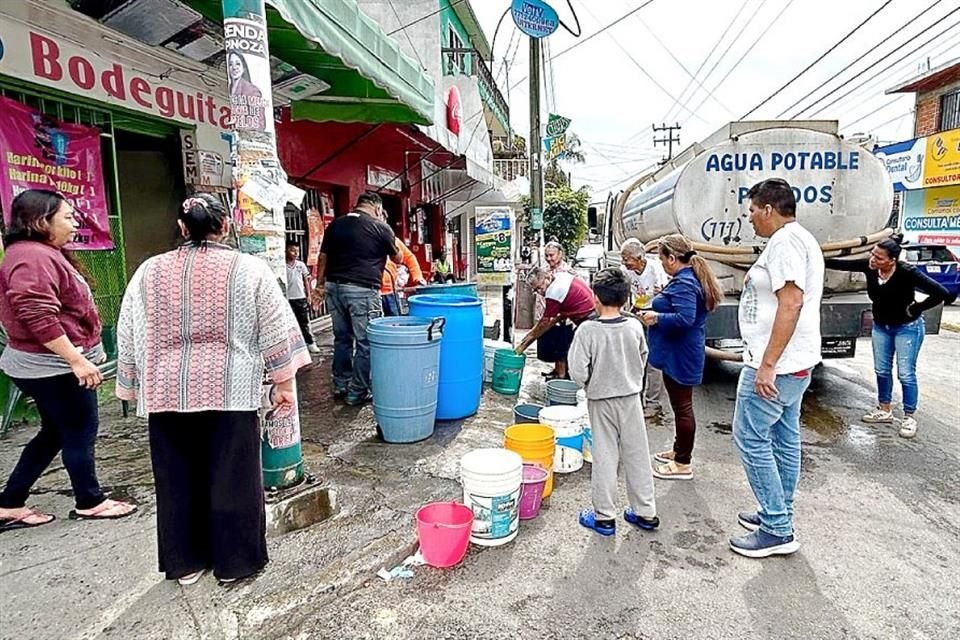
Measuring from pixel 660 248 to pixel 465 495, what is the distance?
6.80 ft

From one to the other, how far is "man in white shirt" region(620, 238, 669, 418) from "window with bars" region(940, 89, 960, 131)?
1686cm

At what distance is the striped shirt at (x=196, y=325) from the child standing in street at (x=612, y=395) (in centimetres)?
161

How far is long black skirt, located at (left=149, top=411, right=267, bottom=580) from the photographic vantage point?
2445 mm

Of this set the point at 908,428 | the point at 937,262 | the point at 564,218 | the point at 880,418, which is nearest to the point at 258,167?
the point at 908,428

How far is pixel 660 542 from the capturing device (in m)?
3.13

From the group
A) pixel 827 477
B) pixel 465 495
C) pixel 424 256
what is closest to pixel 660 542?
pixel 465 495

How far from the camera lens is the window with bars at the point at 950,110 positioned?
16864mm

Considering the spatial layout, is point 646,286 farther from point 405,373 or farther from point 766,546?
point 766,546

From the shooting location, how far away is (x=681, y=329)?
375 cm

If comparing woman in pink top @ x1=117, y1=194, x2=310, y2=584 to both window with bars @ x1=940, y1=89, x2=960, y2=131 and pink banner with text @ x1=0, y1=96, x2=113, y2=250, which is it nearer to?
pink banner with text @ x1=0, y1=96, x2=113, y2=250

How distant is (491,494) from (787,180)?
4.48m

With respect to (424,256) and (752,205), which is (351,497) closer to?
(752,205)

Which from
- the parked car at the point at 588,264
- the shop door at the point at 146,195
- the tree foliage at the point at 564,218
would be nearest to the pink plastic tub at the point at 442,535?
the shop door at the point at 146,195

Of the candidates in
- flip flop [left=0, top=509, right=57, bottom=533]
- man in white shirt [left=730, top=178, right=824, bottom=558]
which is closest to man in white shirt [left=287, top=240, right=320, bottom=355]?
flip flop [left=0, top=509, right=57, bottom=533]
